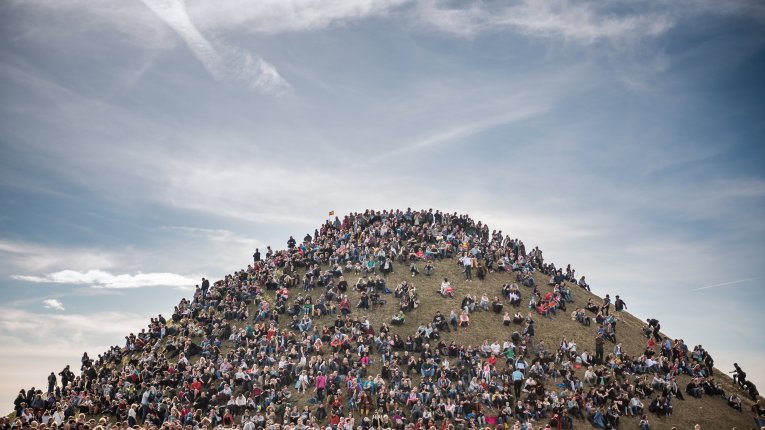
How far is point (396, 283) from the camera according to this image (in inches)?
1983

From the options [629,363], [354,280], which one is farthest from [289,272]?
[629,363]

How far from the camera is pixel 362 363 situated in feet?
128

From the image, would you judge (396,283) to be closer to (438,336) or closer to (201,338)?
(438,336)

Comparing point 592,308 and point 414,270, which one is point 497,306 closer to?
point 414,270

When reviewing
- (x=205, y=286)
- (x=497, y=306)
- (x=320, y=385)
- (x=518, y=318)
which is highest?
(x=205, y=286)

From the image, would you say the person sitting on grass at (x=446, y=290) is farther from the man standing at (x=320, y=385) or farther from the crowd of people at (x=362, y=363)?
the man standing at (x=320, y=385)

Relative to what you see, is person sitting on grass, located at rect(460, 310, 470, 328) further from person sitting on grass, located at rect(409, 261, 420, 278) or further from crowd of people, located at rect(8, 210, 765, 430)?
person sitting on grass, located at rect(409, 261, 420, 278)

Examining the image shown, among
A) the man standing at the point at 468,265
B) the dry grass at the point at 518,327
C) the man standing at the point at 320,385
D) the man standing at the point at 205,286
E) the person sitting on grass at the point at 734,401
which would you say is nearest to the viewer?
the dry grass at the point at 518,327

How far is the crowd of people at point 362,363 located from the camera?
1373 inches

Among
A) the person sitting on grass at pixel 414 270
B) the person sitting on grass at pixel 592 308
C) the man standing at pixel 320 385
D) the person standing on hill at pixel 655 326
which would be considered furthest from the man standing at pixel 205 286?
Answer: the person standing on hill at pixel 655 326

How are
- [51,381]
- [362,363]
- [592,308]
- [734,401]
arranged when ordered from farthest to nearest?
[592,308] < [51,381] < [362,363] < [734,401]

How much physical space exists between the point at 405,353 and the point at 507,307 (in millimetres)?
12248

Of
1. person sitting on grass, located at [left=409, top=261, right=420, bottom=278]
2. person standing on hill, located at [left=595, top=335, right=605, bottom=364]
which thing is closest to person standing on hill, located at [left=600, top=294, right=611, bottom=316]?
person standing on hill, located at [left=595, top=335, right=605, bottom=364]

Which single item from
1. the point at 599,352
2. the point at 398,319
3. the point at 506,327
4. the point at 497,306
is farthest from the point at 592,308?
the point at 398,319
